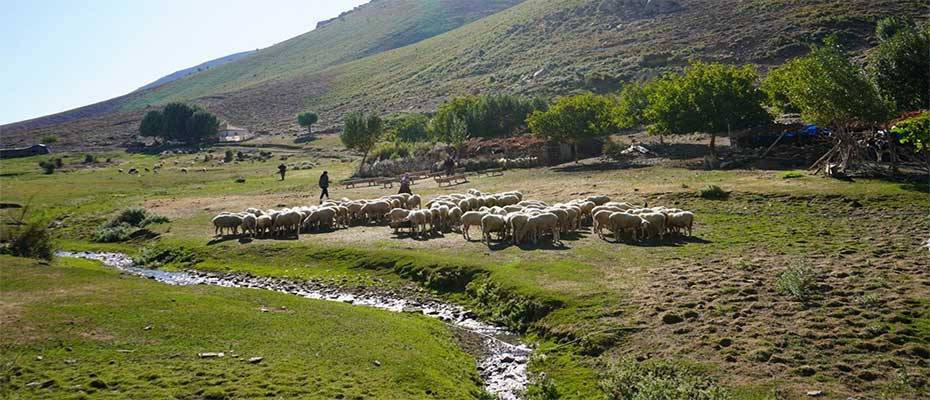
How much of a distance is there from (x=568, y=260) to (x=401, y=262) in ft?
21.0

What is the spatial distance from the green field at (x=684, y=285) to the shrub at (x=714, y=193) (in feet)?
1.67

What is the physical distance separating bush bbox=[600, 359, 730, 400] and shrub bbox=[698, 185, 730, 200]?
70.5ft

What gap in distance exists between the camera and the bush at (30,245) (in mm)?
Result: 28094

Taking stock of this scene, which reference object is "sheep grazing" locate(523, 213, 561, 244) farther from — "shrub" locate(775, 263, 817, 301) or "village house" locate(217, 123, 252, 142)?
"village house" locate(217, 123, 252, 142)

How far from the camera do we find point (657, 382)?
37.8ft

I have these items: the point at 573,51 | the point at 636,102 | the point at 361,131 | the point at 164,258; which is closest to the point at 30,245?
the point at 164,258

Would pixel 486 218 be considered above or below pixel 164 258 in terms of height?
above

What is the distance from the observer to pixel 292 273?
25.3 meters

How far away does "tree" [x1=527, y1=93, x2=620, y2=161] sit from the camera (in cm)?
5816

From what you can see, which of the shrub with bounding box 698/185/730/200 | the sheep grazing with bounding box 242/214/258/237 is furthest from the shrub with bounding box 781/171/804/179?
the sheep grazing with bounding box 242/214/258/237

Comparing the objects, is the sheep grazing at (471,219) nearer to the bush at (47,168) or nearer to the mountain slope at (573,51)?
the bush at (47,168)

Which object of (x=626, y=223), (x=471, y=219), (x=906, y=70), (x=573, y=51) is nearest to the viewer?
(x=626, y=223)

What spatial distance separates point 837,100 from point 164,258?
33985mm

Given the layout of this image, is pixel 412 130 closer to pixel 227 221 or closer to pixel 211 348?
pixel 227 221
